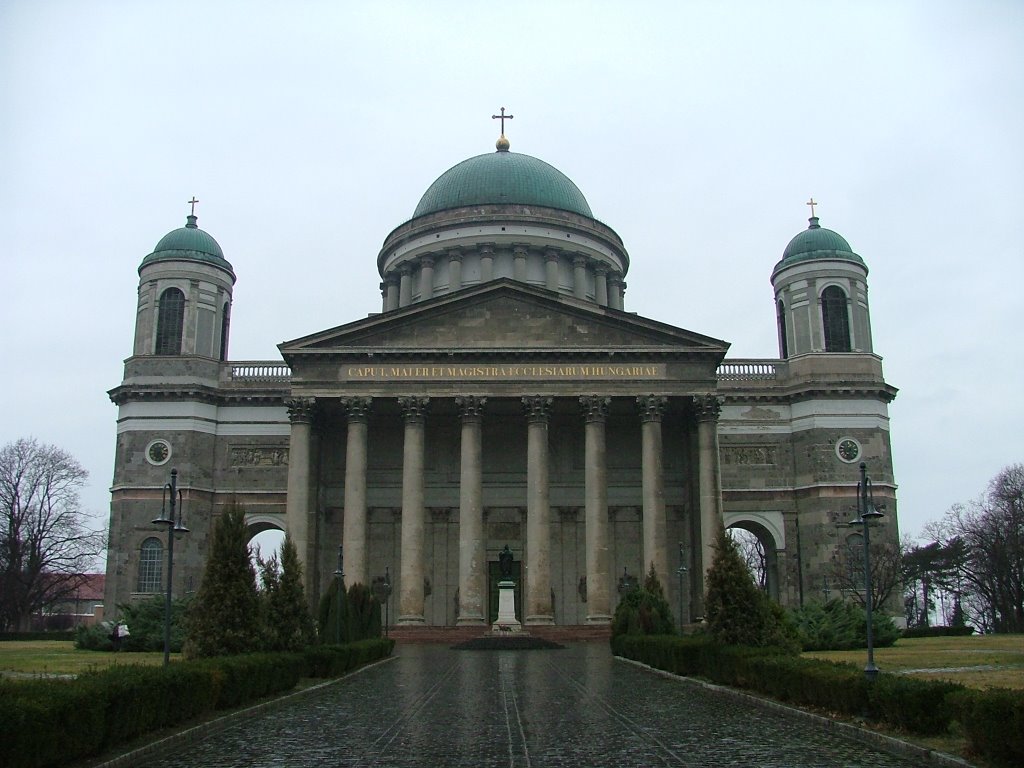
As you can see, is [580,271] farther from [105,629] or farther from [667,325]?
[105,629]

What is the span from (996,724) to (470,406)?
1502 inches

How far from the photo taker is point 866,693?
54.1ft

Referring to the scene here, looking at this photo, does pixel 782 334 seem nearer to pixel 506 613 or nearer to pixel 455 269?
pixel 455 269

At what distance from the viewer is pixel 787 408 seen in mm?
59312

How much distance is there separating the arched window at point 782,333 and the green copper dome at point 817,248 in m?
2.39

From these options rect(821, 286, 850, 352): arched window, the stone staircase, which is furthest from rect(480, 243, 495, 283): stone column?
the stone staircase

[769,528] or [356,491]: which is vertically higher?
[356,491]

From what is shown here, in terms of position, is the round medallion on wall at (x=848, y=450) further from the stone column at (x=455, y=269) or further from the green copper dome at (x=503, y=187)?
the stone column at (x=455, y=269)

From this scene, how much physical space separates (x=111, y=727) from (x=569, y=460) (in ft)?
140

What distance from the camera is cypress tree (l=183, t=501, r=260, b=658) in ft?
74.7

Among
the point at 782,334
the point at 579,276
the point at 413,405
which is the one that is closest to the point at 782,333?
the point at 782,334

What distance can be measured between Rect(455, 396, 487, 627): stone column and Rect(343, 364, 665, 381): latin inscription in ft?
4.45

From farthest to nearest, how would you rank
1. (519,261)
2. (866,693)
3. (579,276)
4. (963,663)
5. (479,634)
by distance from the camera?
(579,276) < (519,261) < (479,634) < (963,663) < (866,693)

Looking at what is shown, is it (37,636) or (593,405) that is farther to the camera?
(37,636)
